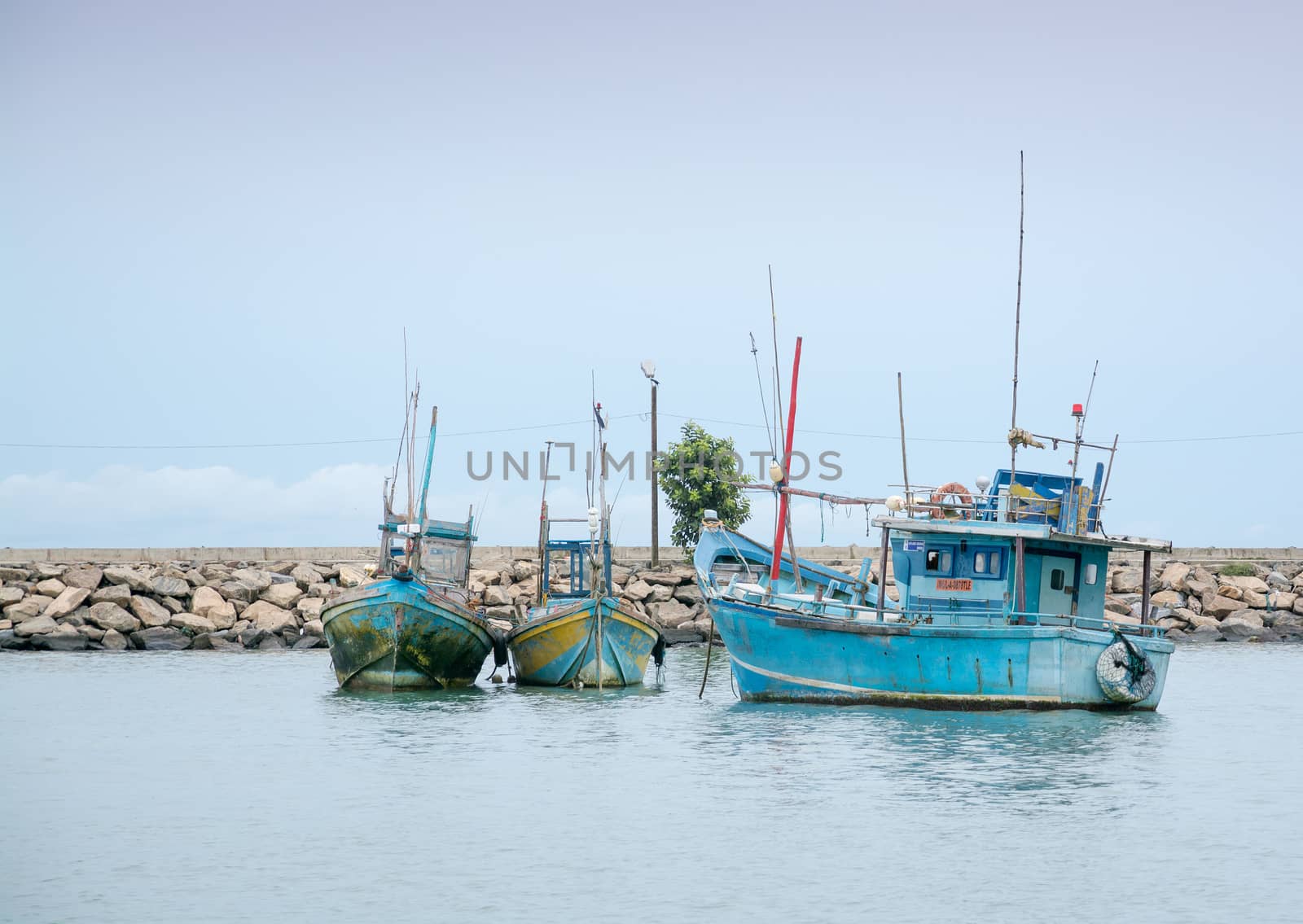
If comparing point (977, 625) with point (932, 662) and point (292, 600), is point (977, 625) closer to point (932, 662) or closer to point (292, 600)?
point (932, 662)

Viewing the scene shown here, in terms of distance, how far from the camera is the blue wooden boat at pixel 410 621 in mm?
30766

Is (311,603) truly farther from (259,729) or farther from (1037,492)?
(1037,492)

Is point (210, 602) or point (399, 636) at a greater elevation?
point (399, 636)

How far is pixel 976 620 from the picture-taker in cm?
2755

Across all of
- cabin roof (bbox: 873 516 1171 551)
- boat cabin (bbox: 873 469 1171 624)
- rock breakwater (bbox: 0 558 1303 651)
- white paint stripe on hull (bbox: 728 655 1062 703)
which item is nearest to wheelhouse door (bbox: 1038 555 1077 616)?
boat cabin (bbox: 873 469 1171 624)

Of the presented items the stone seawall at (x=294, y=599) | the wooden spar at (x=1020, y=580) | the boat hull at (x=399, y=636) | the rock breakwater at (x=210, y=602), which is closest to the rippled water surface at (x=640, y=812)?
the boat hull at (x=399, y=636)

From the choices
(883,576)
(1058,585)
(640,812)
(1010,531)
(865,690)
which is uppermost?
(1010,531)

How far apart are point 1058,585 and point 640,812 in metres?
12.4

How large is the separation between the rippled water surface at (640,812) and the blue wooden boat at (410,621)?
2.88ft

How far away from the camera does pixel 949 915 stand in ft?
47.0

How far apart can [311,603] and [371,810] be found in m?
29.6

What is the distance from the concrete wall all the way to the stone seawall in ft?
1.16

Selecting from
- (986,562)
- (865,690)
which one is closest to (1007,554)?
(986,562)

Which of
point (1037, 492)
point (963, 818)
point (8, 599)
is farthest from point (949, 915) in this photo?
point (8, 599)
